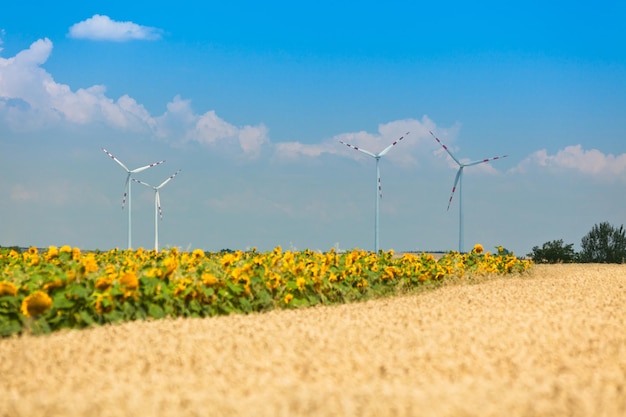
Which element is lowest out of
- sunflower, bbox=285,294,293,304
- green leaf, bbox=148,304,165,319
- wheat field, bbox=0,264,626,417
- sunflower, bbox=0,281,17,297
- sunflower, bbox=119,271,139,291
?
wheat field, bbox=0,264,626,417

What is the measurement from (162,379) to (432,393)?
7.10 ft

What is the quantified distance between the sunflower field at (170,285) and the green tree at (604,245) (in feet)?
47.9

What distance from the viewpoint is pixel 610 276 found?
16.8 m

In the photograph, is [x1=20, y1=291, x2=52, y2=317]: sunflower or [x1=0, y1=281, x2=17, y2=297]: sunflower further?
[x1=0, y1=281, x2=17, y2=297]: sunflower

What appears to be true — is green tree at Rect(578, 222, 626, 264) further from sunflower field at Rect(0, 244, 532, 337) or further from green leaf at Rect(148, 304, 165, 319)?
green leaf at Rect(148, 304, 165, 319)

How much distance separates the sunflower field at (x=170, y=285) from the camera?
8383mm

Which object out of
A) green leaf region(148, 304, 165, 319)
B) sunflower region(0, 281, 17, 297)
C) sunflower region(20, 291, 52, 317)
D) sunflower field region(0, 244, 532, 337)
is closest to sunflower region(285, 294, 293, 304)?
sunflower field region(0, 244, 532, 337)

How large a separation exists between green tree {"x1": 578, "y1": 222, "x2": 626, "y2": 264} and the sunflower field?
47.9 ft

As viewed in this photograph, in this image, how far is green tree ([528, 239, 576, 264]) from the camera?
83.0 ft

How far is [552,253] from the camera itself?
2533 cm

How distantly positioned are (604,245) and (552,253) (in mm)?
2997

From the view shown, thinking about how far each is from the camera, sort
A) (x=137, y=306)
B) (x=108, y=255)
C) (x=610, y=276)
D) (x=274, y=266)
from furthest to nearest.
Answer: (x=610, y=276) < (x=108, y=255) < (x=274, y=266) < (x=137, y=306)

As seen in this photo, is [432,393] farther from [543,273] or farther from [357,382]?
[543,273]

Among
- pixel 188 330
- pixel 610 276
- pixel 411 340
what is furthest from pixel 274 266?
pixel 610 276
